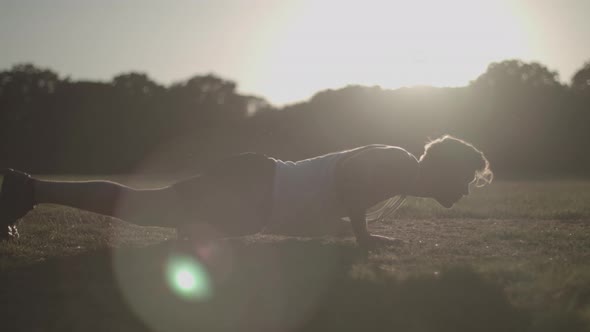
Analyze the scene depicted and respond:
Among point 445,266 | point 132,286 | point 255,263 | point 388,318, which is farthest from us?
point 255,263

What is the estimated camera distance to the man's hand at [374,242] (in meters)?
7.52

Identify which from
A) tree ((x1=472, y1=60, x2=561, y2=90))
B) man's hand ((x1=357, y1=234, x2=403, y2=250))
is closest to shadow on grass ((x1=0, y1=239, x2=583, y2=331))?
man's hand ((x1=357, y1=234, x2=403, y2=250))

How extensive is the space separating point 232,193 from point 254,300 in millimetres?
2493

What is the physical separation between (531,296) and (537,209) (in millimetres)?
8586

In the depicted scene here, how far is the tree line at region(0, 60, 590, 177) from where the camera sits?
44.4m

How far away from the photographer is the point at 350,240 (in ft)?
27.7

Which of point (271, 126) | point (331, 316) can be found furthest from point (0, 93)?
point (331, 316)

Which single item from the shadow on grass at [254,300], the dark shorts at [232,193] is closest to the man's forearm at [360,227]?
the shadow on grass at [254,300]

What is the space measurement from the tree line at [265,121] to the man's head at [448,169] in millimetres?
19950

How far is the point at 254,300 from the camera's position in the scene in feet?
16.6

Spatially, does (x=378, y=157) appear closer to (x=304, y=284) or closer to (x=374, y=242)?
(x=374, y=242)

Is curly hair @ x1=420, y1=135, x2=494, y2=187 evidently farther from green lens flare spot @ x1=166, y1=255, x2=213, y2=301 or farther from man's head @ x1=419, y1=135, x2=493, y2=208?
green lens flare spot @ x1=166, y1=255, x2=213, y2=301

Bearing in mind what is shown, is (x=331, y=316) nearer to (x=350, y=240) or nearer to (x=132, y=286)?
(x=132, y=286)

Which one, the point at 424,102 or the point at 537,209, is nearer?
the point at 537,209
